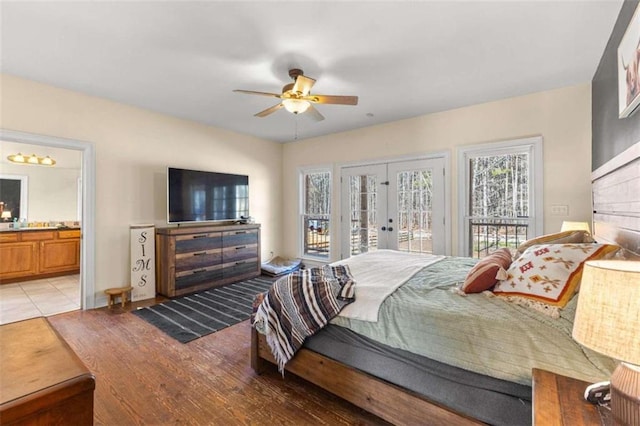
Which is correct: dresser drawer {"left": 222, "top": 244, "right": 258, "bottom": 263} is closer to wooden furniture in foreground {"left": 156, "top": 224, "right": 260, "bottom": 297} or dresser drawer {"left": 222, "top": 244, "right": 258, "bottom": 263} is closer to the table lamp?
wooden furniture in foreground {"left": 156, "top": 224, "right": 260, "bottom": 297}

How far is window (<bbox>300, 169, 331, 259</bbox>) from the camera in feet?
18.2

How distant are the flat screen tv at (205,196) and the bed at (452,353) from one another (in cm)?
311

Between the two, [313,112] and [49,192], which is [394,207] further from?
[49,192]

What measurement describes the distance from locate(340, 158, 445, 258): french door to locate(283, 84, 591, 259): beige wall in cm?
20

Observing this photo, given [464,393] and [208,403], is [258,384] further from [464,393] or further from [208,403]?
[464,393]

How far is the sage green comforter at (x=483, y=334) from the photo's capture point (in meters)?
1.24

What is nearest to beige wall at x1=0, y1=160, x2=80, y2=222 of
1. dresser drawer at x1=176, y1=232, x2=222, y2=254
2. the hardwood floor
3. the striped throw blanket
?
dresser drawer at x1=176, y1=232, x2=222, y2=254

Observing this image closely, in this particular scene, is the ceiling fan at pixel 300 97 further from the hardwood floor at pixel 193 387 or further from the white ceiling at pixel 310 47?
the hardwood floor at pixel 193 387

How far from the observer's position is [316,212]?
572cm

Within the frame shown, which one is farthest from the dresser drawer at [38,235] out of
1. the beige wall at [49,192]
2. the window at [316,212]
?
the window at [316,212]

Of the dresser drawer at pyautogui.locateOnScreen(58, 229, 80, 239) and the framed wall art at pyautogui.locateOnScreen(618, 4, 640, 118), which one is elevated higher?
the framed wall art at pyautogui.locateOnScreen(618, 4, 640, 118)

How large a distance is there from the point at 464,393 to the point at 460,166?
3.25m

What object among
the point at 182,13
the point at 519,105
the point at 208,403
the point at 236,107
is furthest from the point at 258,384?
the point at 519,105

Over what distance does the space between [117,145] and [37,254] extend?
2874 millimetres
